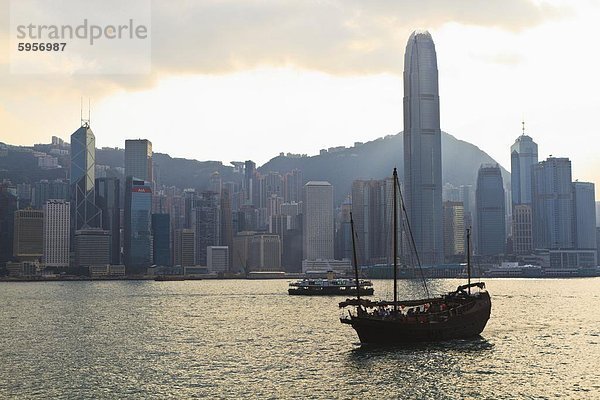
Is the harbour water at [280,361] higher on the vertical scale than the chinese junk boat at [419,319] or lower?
lower

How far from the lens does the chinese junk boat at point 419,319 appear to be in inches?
3487

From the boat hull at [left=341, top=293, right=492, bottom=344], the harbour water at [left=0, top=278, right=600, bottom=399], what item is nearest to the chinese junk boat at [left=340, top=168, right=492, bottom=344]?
the boat hull at [left=341, top=293, right=492, bottom=344]

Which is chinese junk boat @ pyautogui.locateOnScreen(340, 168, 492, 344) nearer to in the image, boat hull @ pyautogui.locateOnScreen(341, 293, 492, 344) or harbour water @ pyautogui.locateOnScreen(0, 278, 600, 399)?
boat hull @ pyautogui.locateOnScreen(341, 293, 492, 344)

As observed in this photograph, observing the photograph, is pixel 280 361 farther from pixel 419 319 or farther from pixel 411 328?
pixel 419 319

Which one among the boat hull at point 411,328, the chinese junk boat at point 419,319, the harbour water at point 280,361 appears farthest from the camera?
the chinese junk boat at point 419,319

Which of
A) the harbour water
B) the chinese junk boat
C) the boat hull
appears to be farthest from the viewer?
the chinese junk boat

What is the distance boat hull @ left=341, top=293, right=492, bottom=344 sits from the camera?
88.3m

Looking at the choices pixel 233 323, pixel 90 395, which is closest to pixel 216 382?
pixel 90 395

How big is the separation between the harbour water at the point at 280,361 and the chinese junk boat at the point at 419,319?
1.85 m

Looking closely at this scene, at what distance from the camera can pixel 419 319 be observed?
91750 mm

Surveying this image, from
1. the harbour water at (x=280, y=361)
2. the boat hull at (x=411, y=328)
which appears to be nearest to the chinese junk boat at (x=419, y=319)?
the boat hull at (x=411, y=328)

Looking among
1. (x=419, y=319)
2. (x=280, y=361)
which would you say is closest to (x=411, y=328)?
(x=419, y=319)

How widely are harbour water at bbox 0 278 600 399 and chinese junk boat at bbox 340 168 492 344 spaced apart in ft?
6.06

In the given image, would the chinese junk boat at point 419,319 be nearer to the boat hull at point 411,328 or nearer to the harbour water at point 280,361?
the boat hull at point 411,328
